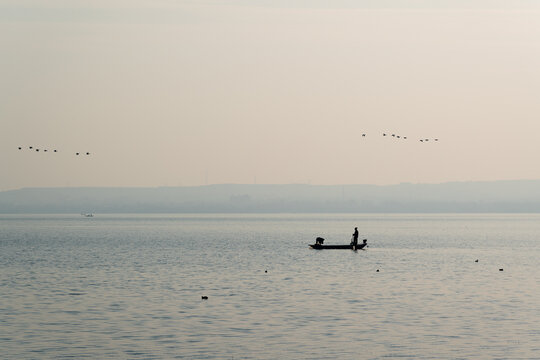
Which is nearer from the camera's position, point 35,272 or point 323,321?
point 323,321

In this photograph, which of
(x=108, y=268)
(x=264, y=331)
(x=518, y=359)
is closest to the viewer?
(x=518, y=359)

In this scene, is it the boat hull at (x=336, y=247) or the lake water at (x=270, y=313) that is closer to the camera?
the lake water at (x=270, y=313)

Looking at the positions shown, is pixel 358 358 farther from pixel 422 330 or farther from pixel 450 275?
pixel 450 275

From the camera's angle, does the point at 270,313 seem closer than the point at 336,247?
Yes

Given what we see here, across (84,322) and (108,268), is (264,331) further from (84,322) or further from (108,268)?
(108,268)

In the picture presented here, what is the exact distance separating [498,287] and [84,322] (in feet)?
104

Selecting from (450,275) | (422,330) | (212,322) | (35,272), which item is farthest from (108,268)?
(422,330)

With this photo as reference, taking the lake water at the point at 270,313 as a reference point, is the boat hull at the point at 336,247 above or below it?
above

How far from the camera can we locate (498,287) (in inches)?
2437

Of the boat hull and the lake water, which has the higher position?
the boat hull

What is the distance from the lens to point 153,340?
36594 millimetres

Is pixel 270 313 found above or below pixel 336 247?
below

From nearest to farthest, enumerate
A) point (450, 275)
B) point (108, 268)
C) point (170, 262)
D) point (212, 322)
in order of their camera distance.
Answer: point (212, 322), point (450, 275), point (108, 268), point (170, 262)

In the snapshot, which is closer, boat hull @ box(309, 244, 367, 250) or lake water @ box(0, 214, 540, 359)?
lake water @ box(0, 214, 540, 359)
